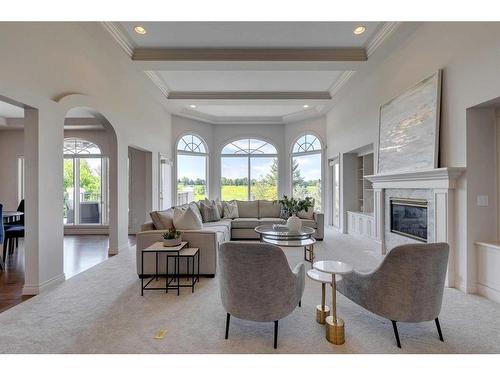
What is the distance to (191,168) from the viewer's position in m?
8.36

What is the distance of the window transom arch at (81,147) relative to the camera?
23.2ft

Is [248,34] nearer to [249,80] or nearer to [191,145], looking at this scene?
[249,80]

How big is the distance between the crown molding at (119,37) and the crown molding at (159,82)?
28.3 inches

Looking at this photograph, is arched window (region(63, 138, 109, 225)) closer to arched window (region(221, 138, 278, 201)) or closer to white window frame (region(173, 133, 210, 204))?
white window frame (region(173, 133, 210, 204))

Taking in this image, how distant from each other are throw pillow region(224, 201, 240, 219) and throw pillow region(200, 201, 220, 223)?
0.34 m

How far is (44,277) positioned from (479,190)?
17.2 ft

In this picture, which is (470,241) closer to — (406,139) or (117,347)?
(406,139)

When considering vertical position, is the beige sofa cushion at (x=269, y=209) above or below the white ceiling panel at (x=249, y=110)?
below

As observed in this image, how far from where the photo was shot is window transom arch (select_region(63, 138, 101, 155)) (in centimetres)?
706

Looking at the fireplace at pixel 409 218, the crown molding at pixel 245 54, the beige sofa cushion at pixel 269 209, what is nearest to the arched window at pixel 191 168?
the beige sofa cushion at pixel 269 209

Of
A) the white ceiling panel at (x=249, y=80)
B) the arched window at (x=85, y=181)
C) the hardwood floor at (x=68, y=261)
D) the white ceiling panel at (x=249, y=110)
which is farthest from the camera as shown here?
the white ceiling panel at (x=249, y=110)

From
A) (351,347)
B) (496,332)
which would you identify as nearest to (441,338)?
A: (496,332)

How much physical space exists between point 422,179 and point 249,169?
5.89 meters

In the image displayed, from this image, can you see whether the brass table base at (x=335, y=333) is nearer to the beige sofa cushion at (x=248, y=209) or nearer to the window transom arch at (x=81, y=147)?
the beige sofa cushion at (x=248, y=209)
